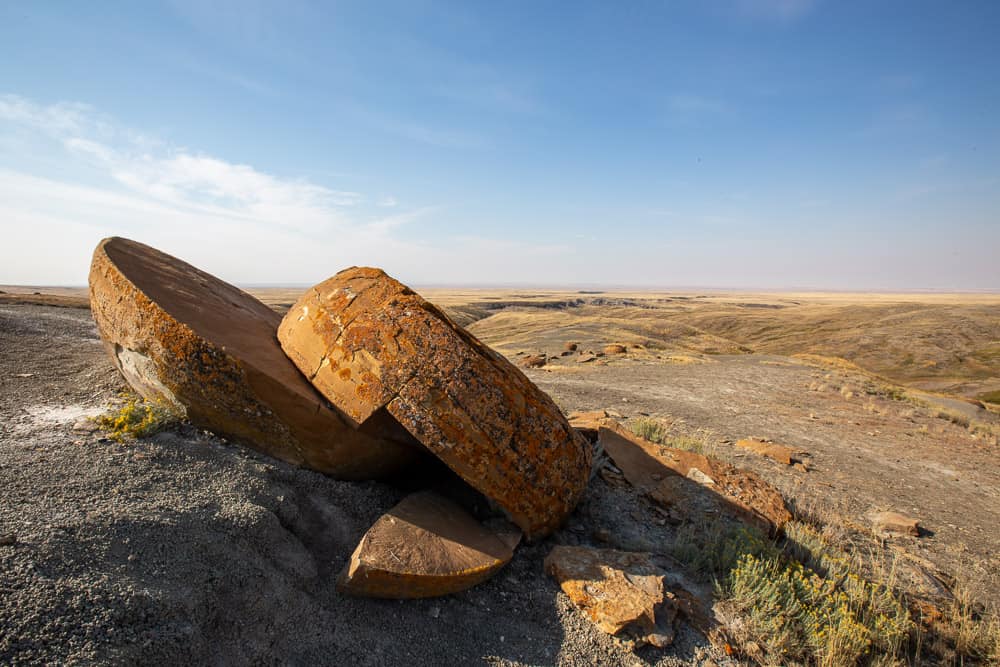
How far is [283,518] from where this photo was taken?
131 inches

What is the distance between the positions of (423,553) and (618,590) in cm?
151

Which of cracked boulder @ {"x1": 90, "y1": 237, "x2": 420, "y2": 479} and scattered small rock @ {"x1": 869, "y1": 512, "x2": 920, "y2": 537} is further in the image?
scattered small rock @ {"x1": 869, "y1": 512, "x2": 920, "y2": 537}

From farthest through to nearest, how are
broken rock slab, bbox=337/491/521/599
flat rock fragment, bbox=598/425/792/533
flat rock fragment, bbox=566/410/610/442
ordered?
flat rock fragment, bbox=566/410/610/442, flat rock fragment, bbox=598/425/792/533, broken rock slab, bbox=337/491/521/599

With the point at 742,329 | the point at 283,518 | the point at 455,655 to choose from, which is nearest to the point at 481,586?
the point at 455,655

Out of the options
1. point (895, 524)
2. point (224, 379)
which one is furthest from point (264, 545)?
point (895, 524)

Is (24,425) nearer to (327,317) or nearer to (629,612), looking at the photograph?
(327,317)

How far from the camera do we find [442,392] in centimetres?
353

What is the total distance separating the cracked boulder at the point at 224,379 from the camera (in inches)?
141

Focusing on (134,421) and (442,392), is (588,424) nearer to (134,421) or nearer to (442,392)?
(442,392)

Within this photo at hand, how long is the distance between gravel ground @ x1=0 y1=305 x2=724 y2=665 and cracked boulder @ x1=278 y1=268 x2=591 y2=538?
647mm

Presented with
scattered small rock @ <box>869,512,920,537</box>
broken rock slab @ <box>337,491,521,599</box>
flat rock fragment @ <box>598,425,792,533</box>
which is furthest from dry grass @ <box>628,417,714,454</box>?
broken rock slab @ <box>337,491,521,599</box>

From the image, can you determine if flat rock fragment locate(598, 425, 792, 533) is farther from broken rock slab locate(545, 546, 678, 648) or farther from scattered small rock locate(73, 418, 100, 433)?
scattered small rock locate(73, 418, 100, 433)

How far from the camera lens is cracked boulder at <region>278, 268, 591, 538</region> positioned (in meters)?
3.51

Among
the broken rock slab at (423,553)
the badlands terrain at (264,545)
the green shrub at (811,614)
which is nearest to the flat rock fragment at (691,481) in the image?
the badlands terrain at (264,545)
